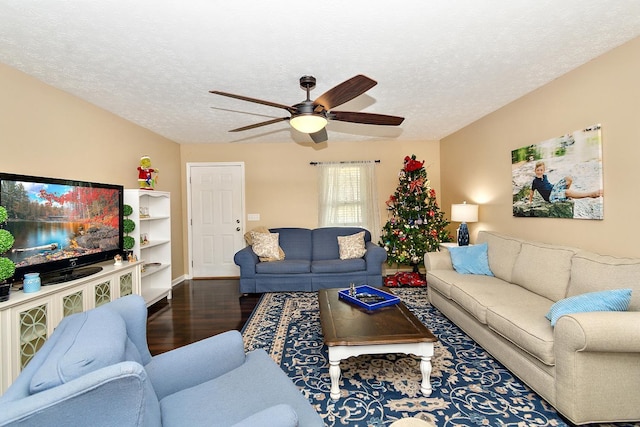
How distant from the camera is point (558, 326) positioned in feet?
5.66

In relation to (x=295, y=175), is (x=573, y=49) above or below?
above

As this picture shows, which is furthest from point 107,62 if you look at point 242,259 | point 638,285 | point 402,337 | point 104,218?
point 638,285

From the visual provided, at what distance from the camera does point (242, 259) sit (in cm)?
427

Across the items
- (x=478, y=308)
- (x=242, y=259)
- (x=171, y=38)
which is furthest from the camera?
(x=242, y=259)

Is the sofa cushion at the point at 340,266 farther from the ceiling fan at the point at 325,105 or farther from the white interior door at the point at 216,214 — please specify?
the ceiling fan at the point at 325,105

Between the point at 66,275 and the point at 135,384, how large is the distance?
2425 mm

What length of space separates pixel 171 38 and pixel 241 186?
343 cm

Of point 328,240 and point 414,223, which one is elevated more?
point 414,223

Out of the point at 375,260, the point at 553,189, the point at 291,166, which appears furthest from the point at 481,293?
the point at 291,166

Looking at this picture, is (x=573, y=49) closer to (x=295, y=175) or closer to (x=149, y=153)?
(x=295, y=175)

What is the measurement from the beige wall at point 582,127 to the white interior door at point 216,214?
3.99m

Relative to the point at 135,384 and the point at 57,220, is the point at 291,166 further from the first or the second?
the point at 135,384

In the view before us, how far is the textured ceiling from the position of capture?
1.81 meters

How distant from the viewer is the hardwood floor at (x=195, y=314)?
2.96 m
